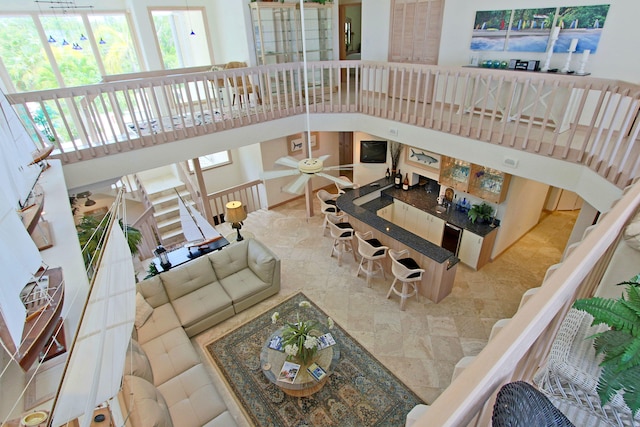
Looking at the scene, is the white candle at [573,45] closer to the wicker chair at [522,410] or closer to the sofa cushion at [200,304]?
the wicker chair at [522,410]

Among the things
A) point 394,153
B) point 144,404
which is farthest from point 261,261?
point 394,153

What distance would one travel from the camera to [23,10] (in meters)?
5.96

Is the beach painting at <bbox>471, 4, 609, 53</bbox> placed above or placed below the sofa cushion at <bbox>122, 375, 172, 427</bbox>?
above

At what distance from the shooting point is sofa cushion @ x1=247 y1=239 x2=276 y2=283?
5.14 meters

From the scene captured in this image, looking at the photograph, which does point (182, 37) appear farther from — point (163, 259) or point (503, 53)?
point (503, 53)

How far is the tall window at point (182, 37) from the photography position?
7.21 metres

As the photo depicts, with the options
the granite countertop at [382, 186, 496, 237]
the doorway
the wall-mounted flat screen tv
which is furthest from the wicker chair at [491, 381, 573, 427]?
the doorway

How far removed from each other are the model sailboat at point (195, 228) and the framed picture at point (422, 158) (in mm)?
4035

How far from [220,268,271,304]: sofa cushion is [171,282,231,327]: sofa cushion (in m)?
0.10

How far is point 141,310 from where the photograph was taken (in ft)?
14.6

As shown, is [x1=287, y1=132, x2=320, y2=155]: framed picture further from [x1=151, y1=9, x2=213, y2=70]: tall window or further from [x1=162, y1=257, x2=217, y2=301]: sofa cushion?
[x1=162, y1=257, x2=217, y2=301]: sofa cushion

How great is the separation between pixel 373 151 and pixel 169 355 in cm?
530

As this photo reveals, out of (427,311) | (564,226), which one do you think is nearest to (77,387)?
(427,311)

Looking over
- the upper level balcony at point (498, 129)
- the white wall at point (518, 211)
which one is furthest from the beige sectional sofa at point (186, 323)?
the white wall at point (518, 211)
